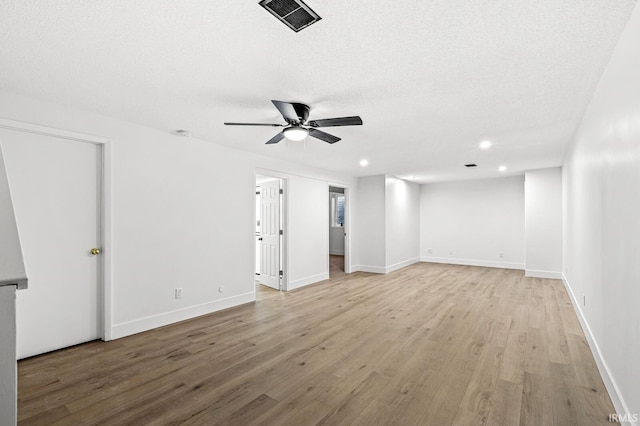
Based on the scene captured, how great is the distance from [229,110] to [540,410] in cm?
355

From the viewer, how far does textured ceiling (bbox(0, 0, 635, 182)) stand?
1.69 m

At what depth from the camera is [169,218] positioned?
12.5 ft

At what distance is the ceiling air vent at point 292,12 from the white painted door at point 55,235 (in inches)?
109

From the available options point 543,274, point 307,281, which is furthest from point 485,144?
point 543,274

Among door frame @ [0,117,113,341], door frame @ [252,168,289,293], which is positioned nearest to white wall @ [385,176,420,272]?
door frame @ [252,168,289,293]

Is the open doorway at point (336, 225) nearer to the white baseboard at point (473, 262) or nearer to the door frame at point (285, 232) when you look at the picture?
the white baseboard at point (473, 262)

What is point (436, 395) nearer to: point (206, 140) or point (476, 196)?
point (206, 140)

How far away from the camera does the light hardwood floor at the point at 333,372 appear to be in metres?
2.06

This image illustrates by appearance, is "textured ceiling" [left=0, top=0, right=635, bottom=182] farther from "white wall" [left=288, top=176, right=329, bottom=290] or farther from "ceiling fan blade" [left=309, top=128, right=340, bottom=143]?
"white wall" [left=288, top=176, right=329, bottom=290]

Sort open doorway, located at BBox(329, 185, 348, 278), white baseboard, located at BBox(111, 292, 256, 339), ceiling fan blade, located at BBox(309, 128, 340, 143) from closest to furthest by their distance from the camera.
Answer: ceiling fan blade, located at BBox(309, 128, 340, 143) → white baseboard, located at BBox(111, 292, 256, 339) → open doorway, located at BBox(329, 185, 348, 278)

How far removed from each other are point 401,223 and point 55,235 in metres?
6.95

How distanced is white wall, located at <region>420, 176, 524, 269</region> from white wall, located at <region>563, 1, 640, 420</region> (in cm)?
534

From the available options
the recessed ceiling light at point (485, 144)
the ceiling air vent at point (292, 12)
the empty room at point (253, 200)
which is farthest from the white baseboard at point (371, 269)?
the ceiling air vent at point (292, 12)

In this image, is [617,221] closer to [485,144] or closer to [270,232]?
[485,144]
